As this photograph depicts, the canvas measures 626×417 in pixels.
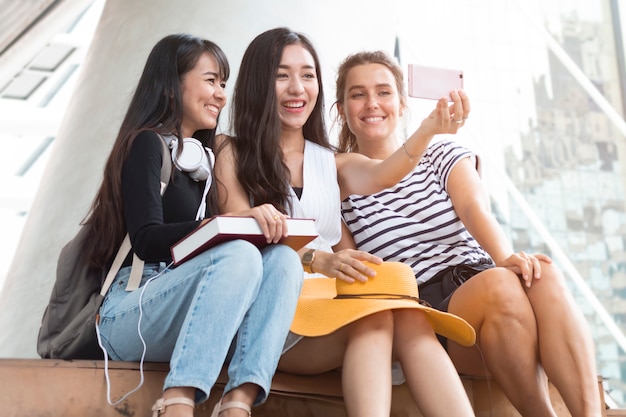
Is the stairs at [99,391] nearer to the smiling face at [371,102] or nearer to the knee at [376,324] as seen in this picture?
the knee at [376,324]

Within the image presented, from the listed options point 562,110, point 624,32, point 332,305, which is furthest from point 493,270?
point 562,110

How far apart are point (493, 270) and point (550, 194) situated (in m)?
6.51

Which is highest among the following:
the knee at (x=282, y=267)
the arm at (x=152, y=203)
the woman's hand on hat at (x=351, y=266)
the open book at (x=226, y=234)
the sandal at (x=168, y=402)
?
the arm at (x=152, y=203)

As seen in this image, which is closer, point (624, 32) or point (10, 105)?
point (624, 32)

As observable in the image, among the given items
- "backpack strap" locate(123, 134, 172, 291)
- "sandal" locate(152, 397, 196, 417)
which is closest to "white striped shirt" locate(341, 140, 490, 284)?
"backpack strap" locate(123, 134, 172, 291)

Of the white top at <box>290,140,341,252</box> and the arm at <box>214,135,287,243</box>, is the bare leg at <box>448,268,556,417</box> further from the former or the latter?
the arm at <box>214,135,287,243</box>

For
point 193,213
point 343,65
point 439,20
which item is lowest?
point 193,213

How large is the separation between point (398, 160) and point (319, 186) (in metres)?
0.25

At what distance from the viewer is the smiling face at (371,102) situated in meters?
2.48

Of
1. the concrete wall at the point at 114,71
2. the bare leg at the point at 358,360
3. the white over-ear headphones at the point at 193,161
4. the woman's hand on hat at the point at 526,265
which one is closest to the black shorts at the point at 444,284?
the woman's hand on hat at the point at 526,265

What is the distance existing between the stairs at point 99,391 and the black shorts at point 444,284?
1.31 feet

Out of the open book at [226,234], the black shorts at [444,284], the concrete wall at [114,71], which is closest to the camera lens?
the open book at [226,234]

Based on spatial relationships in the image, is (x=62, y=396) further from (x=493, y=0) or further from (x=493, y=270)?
(x=493, y=0)

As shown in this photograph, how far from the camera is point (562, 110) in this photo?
8.55 metres
